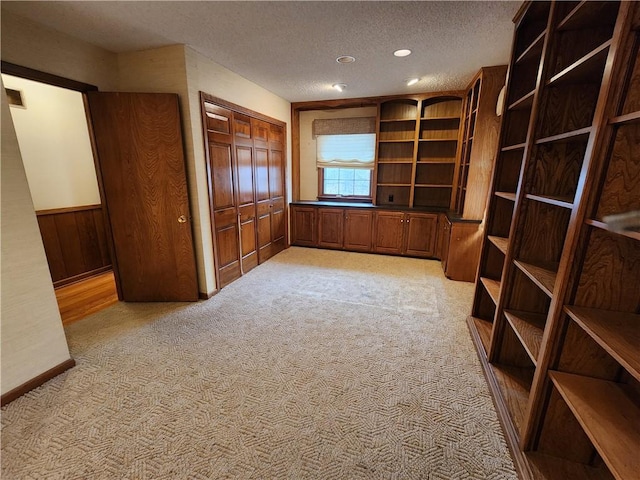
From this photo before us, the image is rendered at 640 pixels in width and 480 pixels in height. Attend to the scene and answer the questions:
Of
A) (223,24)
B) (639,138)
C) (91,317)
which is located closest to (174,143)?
(223,24)

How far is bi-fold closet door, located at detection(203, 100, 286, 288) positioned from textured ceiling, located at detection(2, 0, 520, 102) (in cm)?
66

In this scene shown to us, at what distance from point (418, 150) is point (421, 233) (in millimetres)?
1375

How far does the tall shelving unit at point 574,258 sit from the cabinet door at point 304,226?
327 centimetres

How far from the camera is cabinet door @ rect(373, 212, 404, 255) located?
445cm

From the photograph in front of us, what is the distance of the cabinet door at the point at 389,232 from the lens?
4.45 m

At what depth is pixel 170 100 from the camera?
2.57m

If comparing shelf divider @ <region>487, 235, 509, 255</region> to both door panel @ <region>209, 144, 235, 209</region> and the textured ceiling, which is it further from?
door panel @ <region>209, 144, 235, 209</region>

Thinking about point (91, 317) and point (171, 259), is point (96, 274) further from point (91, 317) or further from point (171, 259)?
point (171, 259)

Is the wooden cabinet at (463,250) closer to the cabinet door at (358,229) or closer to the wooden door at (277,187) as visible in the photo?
the cabinet door at (358,229)

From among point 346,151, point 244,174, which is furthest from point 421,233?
point 244,174

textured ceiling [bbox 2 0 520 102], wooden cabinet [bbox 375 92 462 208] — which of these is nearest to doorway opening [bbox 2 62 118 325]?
textured ceiling [bbox 2 0 520 102]

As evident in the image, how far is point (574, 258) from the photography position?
3.69 feet

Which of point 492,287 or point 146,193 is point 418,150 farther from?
point 146,193

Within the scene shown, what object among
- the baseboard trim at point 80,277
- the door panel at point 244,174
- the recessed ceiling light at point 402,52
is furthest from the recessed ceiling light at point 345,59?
the baseboard trim at point 80,277
